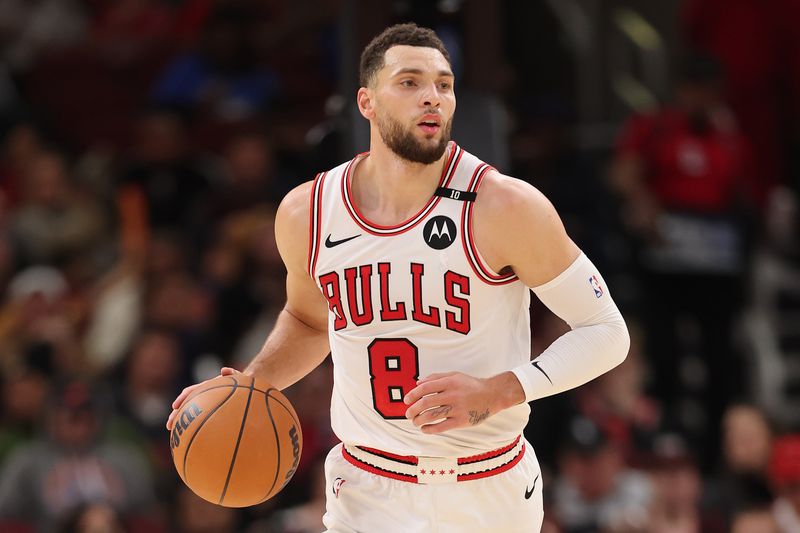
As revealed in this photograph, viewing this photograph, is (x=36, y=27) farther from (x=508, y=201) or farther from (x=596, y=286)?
(x=596, y=286)

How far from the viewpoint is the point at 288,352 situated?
5.51m

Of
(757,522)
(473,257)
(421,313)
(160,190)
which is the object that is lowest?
(757,522)

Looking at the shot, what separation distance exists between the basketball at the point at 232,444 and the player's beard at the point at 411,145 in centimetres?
104

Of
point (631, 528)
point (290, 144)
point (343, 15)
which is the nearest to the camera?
point (343, 15)

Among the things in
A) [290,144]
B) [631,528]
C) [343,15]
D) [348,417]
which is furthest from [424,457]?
[290,144]

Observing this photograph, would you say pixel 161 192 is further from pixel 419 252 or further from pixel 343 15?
pixel 419 252

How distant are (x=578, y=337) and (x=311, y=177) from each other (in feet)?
18.6

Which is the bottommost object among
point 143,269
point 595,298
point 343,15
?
point 143,269

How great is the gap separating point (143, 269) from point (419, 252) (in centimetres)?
593

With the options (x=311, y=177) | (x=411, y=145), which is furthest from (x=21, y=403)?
(x=411, y=145)

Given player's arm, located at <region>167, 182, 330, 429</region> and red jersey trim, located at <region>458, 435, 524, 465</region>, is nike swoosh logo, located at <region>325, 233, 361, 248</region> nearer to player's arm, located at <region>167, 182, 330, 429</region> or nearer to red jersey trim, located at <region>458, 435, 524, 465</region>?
player's arm, located at <region>167, 182, 330, 429</region>

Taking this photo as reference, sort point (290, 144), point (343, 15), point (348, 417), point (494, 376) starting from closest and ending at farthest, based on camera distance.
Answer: point (494, 376), point (348, 417), point (343, 15), point (290, 144)

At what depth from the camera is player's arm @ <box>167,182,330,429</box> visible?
17.5ft

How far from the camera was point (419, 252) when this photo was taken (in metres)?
5.01
